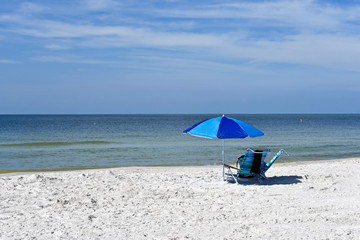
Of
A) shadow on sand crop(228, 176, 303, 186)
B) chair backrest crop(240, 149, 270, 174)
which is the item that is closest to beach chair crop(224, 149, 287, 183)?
chair backrest crop(240, 149, 270, 174)

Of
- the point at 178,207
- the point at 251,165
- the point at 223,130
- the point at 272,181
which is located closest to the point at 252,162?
the point at 251,165

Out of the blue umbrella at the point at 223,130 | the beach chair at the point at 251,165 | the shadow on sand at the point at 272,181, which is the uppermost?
the blue umbrella at the point at 223,130

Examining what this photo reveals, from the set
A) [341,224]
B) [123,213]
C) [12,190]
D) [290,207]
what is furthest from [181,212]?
[12,190]

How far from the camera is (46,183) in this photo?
9.57m

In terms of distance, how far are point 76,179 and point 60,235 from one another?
15.7 ft

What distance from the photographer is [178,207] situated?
7.14 m

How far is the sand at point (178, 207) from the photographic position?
562 cm

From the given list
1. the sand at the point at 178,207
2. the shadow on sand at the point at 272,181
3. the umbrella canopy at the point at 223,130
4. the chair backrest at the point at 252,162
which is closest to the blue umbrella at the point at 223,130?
the umbrella canopy at the point at 223,130

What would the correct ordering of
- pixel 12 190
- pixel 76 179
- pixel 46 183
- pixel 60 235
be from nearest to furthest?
pixel 60 235, pixel 12 190, pixel 46 183, pixel 76 179

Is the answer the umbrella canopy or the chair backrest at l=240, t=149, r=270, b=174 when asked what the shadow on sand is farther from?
the umbrella canopy

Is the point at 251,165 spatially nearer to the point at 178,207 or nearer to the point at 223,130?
the point at 223,130

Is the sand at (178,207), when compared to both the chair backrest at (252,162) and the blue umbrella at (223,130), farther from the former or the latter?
→ the blue umbrella at (223,130)

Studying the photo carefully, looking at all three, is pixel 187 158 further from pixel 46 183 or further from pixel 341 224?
pixel 341 224

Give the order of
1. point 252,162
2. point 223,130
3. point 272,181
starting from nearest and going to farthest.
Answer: point 223,130, point 252,162, point 272,181
